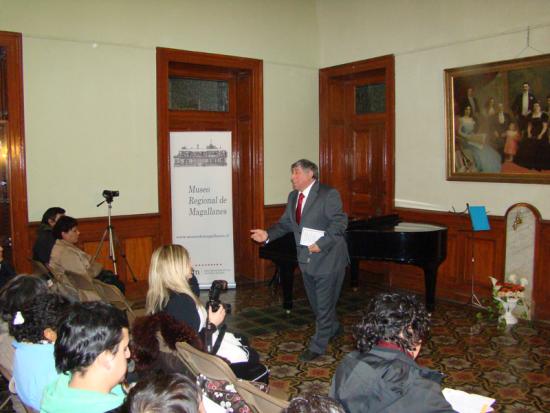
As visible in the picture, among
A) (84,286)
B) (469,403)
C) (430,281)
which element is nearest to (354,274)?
(430,281)

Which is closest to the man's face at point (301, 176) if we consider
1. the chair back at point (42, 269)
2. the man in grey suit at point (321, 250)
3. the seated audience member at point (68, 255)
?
the man in grey suit at point (321, 250)

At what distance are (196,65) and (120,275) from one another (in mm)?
2824

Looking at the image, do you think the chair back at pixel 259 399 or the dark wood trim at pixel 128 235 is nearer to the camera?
the chair back at pixel 259 399

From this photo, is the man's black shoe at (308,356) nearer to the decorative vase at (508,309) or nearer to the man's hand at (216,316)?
the man's hand at (216,316)

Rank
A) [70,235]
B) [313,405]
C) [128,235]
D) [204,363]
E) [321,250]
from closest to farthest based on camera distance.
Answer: [313,405] → [204,363] → [321,250] → [70,235] → [128,235]

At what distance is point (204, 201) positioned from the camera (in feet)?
23.3

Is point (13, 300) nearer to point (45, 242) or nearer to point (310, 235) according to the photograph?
point (310, 235)

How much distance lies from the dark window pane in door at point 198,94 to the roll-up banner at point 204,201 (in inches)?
23.7

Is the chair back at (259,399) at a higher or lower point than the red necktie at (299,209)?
lower

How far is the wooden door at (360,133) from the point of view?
→ 724cm

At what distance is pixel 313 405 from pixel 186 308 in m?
1.63

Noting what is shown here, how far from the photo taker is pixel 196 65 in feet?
23.2

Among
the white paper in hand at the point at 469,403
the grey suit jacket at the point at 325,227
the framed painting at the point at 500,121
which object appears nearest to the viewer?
the white paper in hand at the point at 469,403

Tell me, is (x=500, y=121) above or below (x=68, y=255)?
above
